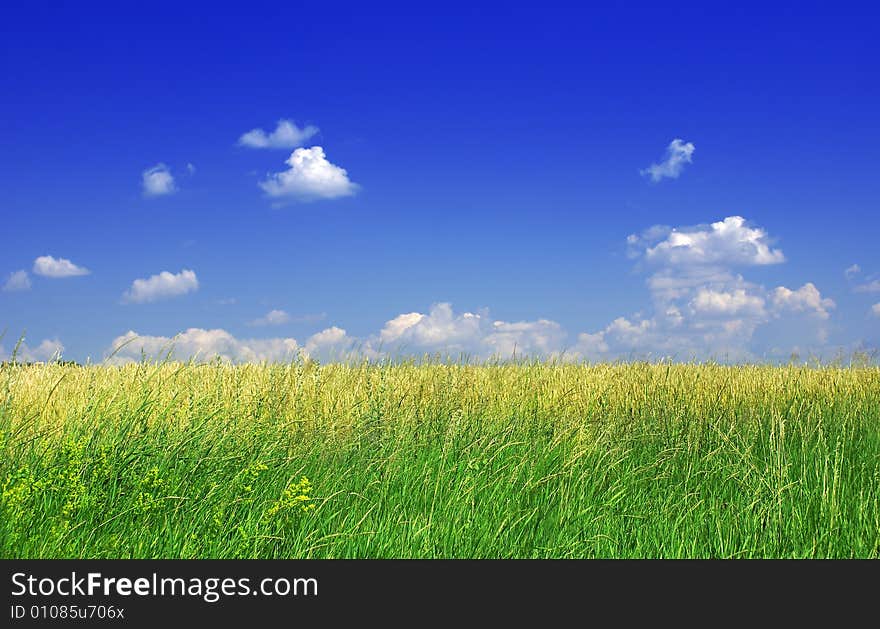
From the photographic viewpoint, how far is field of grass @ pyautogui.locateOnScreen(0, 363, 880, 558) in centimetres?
399

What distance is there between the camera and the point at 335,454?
19.2 ft

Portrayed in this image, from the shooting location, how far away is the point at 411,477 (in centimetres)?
533

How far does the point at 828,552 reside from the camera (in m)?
4.33

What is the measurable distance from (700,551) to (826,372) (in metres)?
8.29

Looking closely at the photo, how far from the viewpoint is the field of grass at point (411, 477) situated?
399cm

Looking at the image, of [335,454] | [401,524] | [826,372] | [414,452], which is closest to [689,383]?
[826,372]

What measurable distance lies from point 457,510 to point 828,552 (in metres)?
2.41
